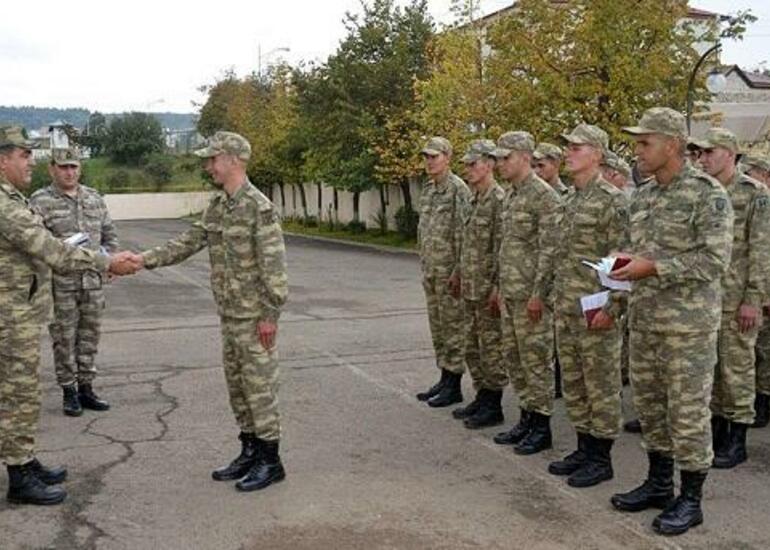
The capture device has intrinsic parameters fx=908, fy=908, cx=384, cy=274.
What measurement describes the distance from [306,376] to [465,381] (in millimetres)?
1431

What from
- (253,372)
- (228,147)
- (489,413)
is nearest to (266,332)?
(253,372)

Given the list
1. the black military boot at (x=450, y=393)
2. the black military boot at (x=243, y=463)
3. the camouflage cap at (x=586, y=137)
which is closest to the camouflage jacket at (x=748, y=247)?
the camouflage cap at (x=586, y=137)

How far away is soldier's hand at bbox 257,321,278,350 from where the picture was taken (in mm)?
5109

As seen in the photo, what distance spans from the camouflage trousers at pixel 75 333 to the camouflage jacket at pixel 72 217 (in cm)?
9

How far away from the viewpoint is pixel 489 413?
21.4 ft

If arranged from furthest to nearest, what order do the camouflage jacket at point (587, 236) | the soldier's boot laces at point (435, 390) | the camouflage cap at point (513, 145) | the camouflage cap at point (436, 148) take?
the soldier's boot laces at point (435, 390) → the camouflage cap at point (436, 148) → the camouflage cap at point (513, 145) → the camouflage jacket at point (587, 236)

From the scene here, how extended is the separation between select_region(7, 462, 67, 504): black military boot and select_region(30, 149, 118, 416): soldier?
190 centimetres

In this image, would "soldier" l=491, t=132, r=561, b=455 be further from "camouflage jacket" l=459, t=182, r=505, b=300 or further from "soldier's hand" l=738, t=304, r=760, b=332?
"soldier's hand" l=738, t=304, r=760, b=332

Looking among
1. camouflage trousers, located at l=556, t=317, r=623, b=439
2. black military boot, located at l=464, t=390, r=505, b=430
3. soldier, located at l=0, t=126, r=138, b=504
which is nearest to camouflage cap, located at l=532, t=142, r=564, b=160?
camouflage trousers, located at l=556, t=317, r=623, b=439

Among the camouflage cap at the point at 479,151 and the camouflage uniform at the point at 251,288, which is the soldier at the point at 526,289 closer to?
the camouflage cap at the point at 479,151

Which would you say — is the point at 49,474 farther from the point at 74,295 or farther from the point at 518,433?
the point at 518,433

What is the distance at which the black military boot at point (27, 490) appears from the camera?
495 cm

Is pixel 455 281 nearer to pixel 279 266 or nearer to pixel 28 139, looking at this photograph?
pixel 279 266

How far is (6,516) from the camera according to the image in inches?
189
